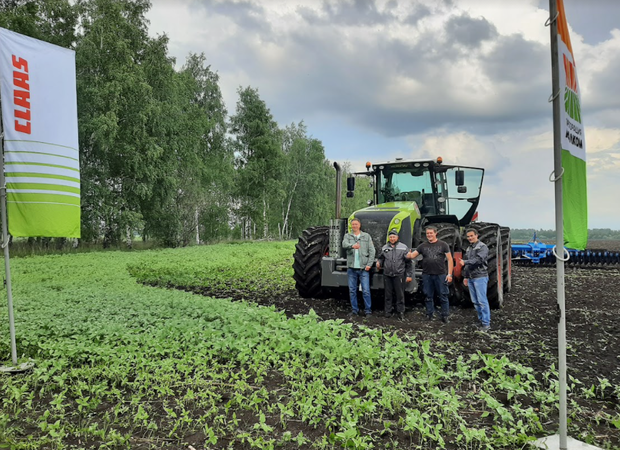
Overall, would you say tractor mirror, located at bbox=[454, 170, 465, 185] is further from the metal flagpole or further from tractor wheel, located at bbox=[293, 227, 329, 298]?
the metal flagpole

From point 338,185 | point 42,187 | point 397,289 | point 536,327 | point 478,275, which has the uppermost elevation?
point 338,185

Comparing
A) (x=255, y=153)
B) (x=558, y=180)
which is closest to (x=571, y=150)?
(x=558, y=180)

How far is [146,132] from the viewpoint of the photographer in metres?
25.2

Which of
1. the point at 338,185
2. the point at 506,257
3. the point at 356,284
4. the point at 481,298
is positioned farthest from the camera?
the point at 506,257

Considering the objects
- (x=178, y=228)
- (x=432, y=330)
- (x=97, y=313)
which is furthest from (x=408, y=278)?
(x=178, y=228)

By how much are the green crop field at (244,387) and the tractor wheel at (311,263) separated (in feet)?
6.47

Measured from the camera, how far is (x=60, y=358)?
526cm

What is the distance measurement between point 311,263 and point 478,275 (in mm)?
3257

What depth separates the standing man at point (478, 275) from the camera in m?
7.15

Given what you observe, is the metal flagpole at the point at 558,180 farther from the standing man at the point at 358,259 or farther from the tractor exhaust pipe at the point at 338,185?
the tractor exhaust pipe at the point at 338,185

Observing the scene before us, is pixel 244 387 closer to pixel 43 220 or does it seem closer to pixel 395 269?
pixel 43 220

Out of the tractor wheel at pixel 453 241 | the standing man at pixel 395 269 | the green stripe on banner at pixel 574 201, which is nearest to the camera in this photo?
the green stripe on banner at pixel 574 201

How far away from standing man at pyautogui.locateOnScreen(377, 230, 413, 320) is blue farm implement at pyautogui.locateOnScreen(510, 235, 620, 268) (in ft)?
37.6

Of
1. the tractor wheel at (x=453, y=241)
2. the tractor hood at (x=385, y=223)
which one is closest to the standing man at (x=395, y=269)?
the tractor hood at (x=385, y=223)
